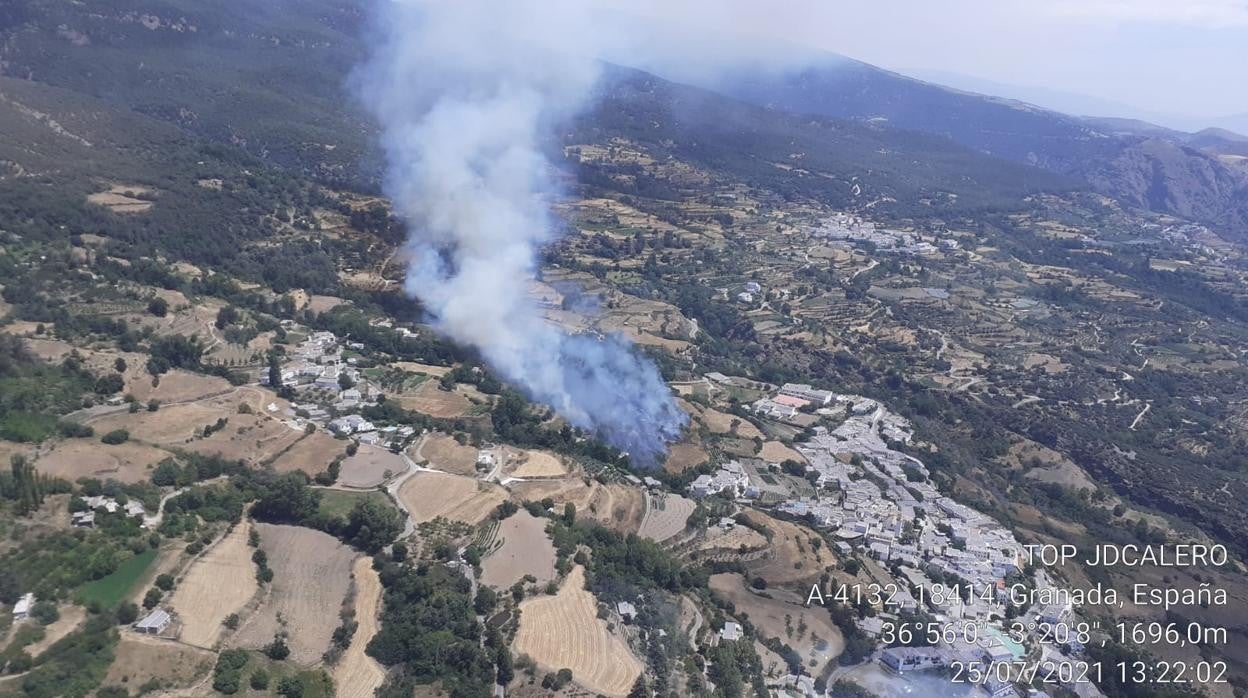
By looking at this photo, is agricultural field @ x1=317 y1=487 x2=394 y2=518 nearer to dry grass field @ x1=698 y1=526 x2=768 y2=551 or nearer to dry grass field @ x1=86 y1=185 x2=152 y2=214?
dry grass field @ x1=698 y1=526 x2=768 y2=551

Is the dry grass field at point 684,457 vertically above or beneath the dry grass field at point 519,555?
beneath

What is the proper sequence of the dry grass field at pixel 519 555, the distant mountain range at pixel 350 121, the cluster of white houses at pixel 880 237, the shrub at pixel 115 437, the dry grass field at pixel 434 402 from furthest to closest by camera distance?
the cluster of white houses at pixel 880 237
the distant mountain range at pixel 350 121
the dry grass field at pixel 434 402
the shrub at pixel 115 437
the dry grass field at pixel 519 555

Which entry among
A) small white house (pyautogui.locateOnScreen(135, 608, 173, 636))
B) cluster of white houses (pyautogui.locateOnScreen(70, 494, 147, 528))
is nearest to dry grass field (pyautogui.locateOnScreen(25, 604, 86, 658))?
small white house (pyautogui.locateOnScreen(135, 608, 173, 636))

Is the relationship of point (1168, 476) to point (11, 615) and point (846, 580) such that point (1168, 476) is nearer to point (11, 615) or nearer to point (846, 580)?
point (846, 580)

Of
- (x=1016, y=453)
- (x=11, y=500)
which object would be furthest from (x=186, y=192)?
(x=1016, y=453)

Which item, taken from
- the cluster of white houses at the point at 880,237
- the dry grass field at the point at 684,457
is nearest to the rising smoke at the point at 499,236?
the dry grass field at the point at 684,457

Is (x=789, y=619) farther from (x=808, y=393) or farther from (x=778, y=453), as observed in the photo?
(x=808, y=393)

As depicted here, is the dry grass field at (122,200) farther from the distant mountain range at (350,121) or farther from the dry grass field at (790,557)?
the dry grass field at (790,557)
